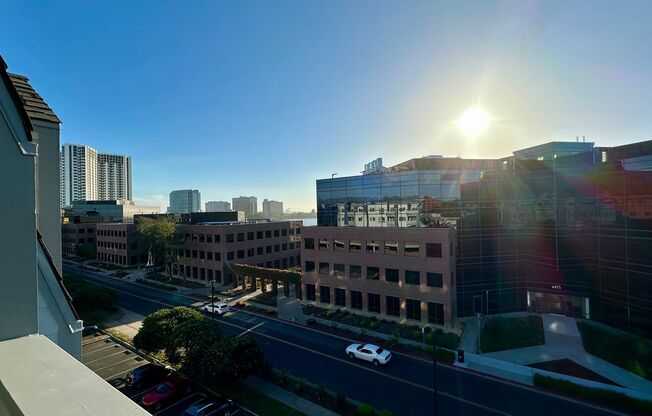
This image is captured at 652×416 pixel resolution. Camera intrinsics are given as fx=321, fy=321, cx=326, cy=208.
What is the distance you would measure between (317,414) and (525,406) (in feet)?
41.7

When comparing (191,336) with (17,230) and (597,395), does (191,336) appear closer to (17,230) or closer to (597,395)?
(17,230)

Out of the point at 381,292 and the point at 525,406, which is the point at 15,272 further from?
the point at 381,292

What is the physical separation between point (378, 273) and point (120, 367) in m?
25.3

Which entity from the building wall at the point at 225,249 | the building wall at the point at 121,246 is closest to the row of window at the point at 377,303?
the building wall at the point at 225,249

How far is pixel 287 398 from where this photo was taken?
20531mm

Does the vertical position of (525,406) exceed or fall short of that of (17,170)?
it falls short

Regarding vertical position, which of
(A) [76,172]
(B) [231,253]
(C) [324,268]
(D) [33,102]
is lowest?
(C) [324,268]

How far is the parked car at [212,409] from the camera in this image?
60.0 feet

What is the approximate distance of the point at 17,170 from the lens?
135 inches

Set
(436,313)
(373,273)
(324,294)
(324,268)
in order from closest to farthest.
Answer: (436,313), (373,273), (324,294), (324,268)

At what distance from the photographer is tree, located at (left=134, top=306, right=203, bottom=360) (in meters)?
23.5

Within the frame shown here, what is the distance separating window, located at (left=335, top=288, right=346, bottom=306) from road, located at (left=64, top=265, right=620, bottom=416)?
7189mm

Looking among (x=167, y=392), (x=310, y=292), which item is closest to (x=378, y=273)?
(x=310, y=292)

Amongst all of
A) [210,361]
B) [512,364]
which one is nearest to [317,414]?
[210,361]
